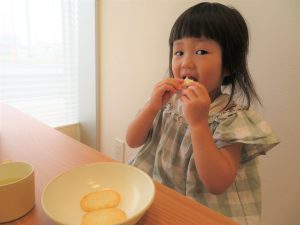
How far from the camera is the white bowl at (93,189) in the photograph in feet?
1.26

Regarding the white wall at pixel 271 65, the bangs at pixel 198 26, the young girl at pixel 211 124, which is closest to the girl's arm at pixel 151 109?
the young girl at pixel 211 124

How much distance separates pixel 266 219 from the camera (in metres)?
1.05

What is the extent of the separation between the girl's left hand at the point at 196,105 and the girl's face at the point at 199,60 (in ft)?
0.24

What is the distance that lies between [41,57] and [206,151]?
1572 millimetres

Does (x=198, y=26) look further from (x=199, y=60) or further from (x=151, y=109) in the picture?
(x=151, y=109)

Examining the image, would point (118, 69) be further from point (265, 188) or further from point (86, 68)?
point (265, 188)

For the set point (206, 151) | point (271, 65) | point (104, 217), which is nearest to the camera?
point (104, 217)

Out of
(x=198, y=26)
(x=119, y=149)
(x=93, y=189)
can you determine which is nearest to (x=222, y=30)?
(x=198, y=26)

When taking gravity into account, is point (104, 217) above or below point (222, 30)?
below

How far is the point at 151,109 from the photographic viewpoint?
0.76 meters

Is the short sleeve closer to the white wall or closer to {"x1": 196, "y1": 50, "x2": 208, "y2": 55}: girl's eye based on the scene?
{"x1": 196, "y1": 50, "x2": 208, "y2": 55}: girl's eye

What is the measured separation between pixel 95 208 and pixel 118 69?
4.25 feet

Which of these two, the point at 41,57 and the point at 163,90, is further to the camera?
the point at 41,57

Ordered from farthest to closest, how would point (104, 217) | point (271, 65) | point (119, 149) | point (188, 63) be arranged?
1. point (119, 149)
2. point (271, 65)
3. point (188, 63)
4. point (104, 217)
